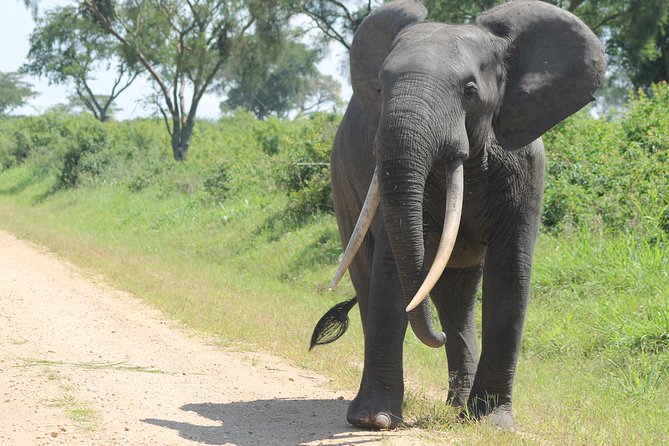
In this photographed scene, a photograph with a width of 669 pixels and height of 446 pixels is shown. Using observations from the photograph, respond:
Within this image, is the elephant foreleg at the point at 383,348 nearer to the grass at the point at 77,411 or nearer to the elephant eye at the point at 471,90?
the elephant eye at the point at 471,90

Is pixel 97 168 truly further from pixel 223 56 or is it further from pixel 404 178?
pixel 404 178

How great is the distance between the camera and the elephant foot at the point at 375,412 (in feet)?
17.9

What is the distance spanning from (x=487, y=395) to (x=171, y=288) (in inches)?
260

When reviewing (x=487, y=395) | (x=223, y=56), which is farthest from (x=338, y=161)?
(x=223, y=56)

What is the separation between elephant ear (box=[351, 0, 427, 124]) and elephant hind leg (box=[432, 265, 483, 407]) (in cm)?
147

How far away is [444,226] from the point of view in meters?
4.86

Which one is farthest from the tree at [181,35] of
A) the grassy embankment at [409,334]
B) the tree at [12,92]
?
the tree at [12,92]

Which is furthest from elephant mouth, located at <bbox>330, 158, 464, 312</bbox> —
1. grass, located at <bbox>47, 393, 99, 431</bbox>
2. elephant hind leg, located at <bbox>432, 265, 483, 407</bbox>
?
elephant hind leg, located at <bbox>432, 265, 483, 407</bbox>

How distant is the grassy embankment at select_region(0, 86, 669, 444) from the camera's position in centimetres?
683

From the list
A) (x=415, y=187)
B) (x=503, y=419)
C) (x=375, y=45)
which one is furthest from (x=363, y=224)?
(x=503, y=419)

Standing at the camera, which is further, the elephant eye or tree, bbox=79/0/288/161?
tree, bbox=79/0/288/161

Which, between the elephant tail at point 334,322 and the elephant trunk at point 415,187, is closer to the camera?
the elephant trunk at point 415,187

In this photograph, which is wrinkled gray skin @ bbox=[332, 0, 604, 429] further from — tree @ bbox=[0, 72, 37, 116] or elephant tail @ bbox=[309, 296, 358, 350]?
tree @ bbox=[0, 72, 37, 116]

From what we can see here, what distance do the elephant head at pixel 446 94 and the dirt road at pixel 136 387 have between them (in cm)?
120
